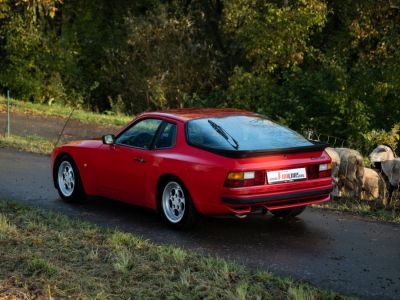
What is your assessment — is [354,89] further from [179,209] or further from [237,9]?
[179,209]

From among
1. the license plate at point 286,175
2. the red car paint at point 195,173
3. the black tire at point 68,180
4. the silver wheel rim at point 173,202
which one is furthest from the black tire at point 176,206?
the black tire at point 68,180

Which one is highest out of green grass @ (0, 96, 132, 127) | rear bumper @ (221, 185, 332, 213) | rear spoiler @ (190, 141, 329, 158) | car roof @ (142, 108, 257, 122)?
car roof @ (142, 108, 257, 122)

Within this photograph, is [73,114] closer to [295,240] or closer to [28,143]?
[28,143]

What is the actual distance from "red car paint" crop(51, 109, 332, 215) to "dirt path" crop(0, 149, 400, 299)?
357 mm

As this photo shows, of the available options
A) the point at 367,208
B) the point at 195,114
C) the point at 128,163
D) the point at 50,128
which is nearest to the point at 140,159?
the point at 128,163

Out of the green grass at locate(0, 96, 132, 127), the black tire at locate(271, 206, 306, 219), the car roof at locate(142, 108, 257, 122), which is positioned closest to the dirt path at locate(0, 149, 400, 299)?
the black tire at locate(271, 206, 306, 219)

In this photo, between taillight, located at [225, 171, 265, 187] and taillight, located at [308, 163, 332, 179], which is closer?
taillight, located at [225, 171, 265, 187]

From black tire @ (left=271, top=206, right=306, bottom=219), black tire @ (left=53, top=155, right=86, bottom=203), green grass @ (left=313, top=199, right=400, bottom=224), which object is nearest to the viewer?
black tire @ (left=271, top=206, right=306, bottom=219)

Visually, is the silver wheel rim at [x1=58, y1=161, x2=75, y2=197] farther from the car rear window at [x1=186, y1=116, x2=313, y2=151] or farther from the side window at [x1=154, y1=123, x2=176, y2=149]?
the car rear window at [x1=186, y1=116, x2=313, y2=151]

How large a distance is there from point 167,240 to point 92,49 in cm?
2733

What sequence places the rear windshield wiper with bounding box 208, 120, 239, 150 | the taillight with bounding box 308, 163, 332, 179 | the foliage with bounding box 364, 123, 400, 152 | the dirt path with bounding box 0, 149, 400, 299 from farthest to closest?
the foliage with bounding box 364, 123, 400, 152 < the taillight with bounding box 308, 163, 332, 179 < the rear windshield wiper with bounding box 208, 120, 239, 150 < the dirt path with bounding box 0, 149, 400, 299

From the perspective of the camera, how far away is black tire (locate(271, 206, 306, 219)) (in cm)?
915

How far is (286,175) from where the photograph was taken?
8023mm

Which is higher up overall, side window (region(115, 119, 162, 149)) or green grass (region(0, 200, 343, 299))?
side window (region(115, 119, 162, 149))
